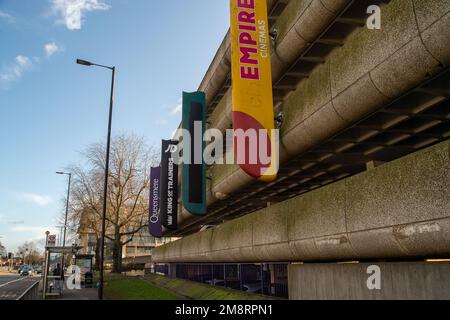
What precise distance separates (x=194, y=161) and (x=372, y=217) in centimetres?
1276

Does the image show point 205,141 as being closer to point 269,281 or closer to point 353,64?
point 269,281

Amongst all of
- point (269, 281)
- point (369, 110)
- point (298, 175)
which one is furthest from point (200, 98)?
point (369, 110)

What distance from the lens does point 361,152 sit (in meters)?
11.8

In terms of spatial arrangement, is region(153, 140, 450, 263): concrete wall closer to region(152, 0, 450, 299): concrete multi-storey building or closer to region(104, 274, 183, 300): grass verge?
region(152, 0, 450, 299): concrete multi-storey building

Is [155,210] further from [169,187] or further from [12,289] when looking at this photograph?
[12,289]

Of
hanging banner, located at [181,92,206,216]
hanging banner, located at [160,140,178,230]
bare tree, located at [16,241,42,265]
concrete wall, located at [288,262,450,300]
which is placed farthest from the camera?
bare tree, located at [16,241,42,265]

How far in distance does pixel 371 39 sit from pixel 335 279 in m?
6.04

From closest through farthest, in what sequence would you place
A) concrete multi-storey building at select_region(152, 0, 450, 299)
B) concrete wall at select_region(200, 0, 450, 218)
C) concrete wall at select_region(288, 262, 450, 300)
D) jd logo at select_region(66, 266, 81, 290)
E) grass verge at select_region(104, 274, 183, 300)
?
concrete wall at select_region(200, 0, 450, 218) → concrete multi-storey building at select_region(152, 0, 450, 299) → concrete wall at select_region(288, 262, 450, 300) → grass verge at select_region(104, 274, 183, 300) → jd logo at select_region(66, 266, 81, 290)

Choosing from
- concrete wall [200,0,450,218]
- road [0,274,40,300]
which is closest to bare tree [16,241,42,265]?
road [0,274,40,300]

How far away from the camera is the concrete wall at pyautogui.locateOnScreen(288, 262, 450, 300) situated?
23.5 ft

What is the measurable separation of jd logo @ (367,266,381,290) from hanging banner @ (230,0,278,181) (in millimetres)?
4421

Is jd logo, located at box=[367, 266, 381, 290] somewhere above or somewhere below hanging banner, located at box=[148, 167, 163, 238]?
below

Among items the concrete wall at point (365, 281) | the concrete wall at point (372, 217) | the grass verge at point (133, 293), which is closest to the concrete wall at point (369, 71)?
the concrete wall at point (372, 217)

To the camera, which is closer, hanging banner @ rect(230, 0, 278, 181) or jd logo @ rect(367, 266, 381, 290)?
jd logo @ rect(367, 266, 381, 290)
